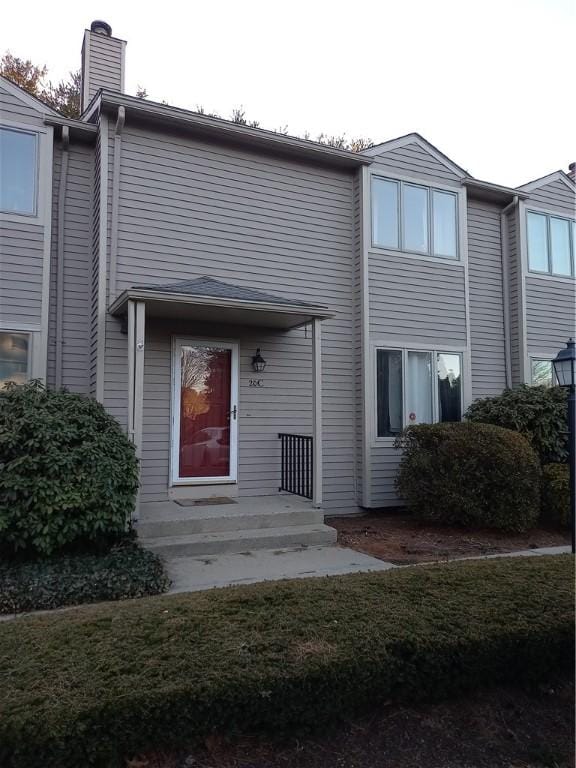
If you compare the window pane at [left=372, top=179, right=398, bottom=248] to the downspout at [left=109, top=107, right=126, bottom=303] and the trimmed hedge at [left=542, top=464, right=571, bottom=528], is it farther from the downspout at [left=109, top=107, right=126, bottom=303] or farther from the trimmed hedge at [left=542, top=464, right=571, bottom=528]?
the trimmed hedge at [left=542, top=464, right=571, bottom=528]

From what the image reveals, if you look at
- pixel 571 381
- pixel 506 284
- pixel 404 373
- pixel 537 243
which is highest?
pixel 537 243

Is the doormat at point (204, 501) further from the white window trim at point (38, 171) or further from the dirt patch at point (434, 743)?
the dirt patch at point (434, 743)

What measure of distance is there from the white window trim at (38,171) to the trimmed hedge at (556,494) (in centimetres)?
721

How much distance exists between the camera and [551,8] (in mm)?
4328

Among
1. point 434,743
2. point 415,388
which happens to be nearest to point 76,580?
point 434,743

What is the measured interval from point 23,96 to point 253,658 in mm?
7016

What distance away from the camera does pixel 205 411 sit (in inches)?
277

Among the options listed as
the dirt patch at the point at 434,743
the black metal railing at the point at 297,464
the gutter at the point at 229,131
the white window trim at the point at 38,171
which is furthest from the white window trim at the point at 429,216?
the dirt patch at the point at 434,743

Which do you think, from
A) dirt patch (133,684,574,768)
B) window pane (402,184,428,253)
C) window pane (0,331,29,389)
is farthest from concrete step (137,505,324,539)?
window pane (402,184,428,253)

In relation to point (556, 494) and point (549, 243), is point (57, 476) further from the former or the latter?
point (549, 243)

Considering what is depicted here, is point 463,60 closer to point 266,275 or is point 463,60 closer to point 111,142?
point 266,275

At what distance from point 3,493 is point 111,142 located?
173 inches

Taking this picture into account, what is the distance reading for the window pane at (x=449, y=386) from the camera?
8516mm

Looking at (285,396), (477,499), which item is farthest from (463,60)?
(477,499)
